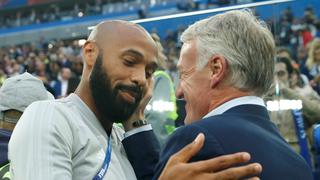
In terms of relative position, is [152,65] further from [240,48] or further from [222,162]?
[222,162]

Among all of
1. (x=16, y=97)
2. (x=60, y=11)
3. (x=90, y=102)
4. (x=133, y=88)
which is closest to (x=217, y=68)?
(x=133, y=88)

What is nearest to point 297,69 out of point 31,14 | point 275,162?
point 275,162

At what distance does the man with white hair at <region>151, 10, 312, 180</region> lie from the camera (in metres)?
1.36

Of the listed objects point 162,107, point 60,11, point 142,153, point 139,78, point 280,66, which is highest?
point 139,78

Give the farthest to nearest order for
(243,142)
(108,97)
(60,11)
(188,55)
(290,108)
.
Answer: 1. (60,11)
2. (290,108)
3. (108,97)
4. (188,55)
5. (243,142)

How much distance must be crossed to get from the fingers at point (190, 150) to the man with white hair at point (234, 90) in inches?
1.4

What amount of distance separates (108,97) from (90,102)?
0.23 feet

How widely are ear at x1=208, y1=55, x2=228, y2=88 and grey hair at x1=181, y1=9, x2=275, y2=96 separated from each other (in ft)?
0.03

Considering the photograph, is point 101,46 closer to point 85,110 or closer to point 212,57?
point 85,110

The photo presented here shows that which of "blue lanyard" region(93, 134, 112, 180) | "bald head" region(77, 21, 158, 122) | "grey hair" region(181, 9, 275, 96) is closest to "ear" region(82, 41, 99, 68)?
"bald head" region(77, 21, 158, 122)

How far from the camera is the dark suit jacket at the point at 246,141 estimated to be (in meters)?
1.33

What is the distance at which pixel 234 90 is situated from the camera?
4.77 feet

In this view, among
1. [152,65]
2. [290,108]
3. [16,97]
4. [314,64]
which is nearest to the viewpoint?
[152,65]

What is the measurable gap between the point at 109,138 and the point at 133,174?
0.44 ft
